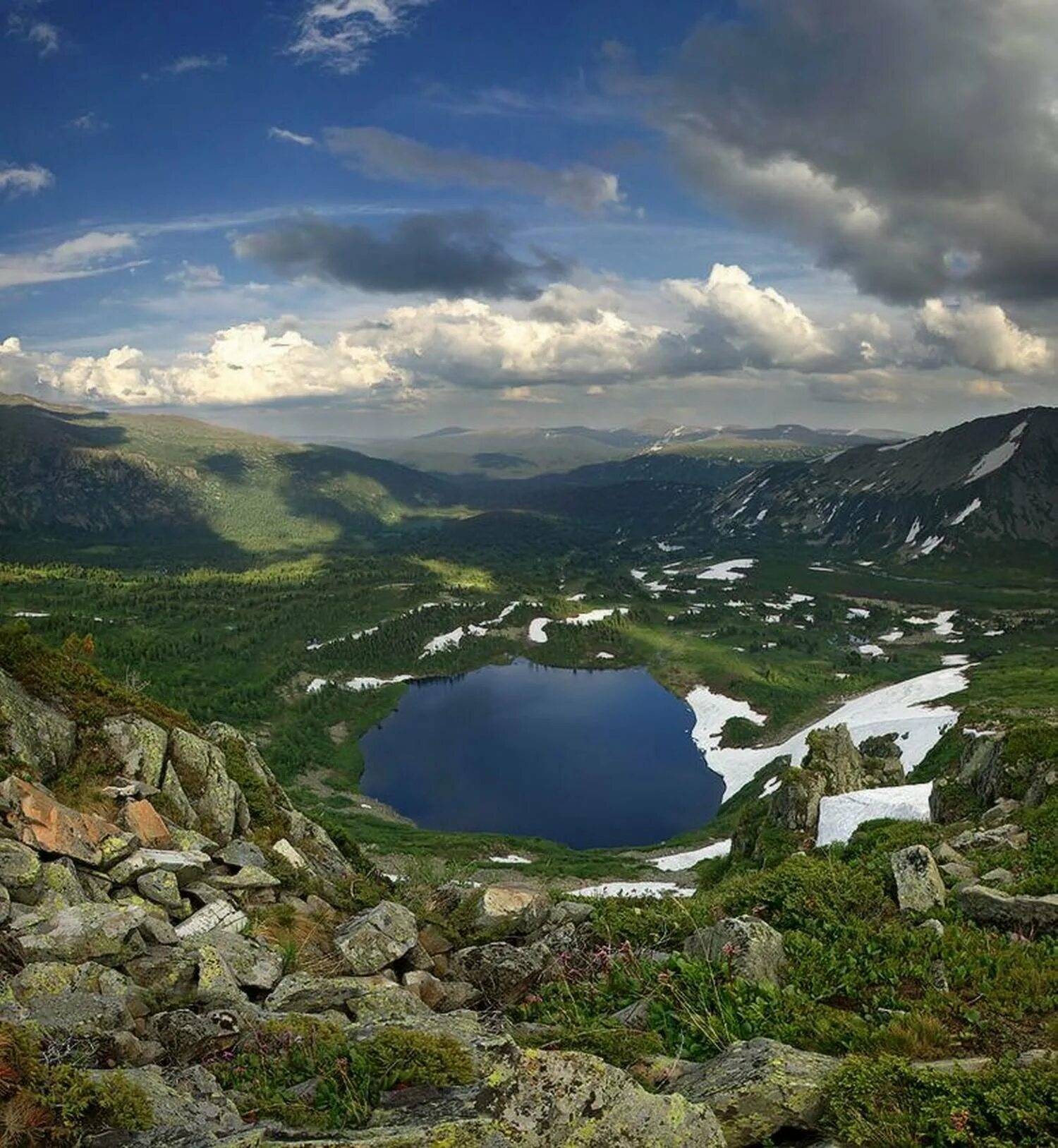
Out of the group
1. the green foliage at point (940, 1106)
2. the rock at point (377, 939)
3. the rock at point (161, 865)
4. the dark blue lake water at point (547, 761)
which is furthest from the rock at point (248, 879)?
the dark blue lake water at point (547, 761)

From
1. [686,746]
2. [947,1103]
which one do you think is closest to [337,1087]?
[947,1103]

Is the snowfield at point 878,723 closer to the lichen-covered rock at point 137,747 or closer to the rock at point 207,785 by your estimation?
the rock at point 207,785

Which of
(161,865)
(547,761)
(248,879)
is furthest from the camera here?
(547,761)

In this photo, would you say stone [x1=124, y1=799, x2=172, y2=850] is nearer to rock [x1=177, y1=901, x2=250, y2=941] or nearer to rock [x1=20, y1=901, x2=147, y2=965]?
rock [x1=177, y1=901, x2=250, y2=941]

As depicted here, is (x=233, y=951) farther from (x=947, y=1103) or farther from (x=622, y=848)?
(x=622, y=848)

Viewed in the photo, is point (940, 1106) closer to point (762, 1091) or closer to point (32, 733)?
point (762, 1091)

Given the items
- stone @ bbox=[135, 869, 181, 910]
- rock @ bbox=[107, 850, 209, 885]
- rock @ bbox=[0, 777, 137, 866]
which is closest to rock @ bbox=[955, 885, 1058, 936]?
stone @ bbox=[135, 869, 181, 910]

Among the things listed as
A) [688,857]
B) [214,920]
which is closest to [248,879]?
[214,920]
